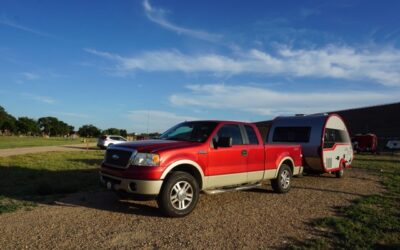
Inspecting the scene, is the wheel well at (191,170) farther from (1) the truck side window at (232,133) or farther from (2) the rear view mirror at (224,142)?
(1) the truck side window at (232,133)

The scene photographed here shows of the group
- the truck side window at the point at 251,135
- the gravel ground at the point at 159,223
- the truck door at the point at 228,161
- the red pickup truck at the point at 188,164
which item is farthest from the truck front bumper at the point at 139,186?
the truck side window at the point at 251,135

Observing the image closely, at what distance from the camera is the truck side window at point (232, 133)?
842cm

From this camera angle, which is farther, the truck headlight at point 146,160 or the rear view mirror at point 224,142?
the rear view mirror at point 224,142

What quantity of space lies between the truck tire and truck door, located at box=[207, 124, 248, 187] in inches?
23.7

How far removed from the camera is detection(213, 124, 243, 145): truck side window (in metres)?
8.42

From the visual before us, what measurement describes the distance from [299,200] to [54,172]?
8.58 metres

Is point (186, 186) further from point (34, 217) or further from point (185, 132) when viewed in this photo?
point (34, 217)

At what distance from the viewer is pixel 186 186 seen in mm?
7270

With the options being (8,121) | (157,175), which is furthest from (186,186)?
(8,121)

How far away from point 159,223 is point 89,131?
15401 centimetres

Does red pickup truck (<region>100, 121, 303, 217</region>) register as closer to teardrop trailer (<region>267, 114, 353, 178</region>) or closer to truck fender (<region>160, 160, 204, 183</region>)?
truck fender (<region>160, 160, 204, 183</region>)

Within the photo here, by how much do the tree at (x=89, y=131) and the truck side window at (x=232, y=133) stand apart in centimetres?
14719

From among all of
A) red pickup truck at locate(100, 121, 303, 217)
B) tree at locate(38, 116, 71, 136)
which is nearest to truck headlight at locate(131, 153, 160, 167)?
red pickup truck at locate(100, 121, 303, 217)

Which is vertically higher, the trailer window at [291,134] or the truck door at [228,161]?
the trailer window at [291,134]
